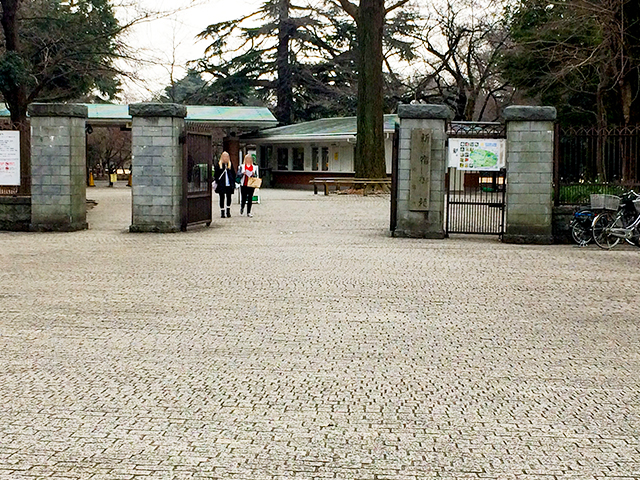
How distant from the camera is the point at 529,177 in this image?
18203 millimetres

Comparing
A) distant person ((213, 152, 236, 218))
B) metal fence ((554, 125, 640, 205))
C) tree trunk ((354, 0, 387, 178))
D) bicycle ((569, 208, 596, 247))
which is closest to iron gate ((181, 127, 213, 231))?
distant person ((213, 152, 236, 218))

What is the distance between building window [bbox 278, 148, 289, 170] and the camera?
54.4 metres

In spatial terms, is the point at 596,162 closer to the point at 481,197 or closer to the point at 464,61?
the point at 481,197

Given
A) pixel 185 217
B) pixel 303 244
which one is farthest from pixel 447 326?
→ pixel 185 217

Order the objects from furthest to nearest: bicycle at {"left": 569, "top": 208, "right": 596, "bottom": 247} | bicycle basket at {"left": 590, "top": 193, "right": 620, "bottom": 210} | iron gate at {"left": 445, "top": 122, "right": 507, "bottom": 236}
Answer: iron gate at {"left": 445, "top": 122, "right": 507, "bottom": 236}
bicycle at {"left": 569, "top": 208, "right": 596, "bottom": 247}
bicycle basket at {"left": 590, "top": 193, "right": 620, "bottom": 210}

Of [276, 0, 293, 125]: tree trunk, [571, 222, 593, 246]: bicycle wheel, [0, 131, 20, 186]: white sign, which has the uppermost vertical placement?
[276, 0, 293, 125]: tree trunk

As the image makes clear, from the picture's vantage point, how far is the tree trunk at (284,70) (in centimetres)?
5750

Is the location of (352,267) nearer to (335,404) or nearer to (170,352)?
(170,352)

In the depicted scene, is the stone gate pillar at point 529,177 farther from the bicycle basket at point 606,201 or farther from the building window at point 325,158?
the building window at point 325,158

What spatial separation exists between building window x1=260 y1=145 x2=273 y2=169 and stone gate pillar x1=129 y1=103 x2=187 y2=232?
120 feet

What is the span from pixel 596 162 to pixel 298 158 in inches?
1403

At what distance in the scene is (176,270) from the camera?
1344 cm

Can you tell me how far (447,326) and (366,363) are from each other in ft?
6.20

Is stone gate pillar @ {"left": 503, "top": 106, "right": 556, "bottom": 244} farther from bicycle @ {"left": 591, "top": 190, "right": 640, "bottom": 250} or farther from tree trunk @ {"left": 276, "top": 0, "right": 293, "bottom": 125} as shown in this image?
tree trunk @ {"left": 276, "top": 0, "right": 293, "bottom": 125}
